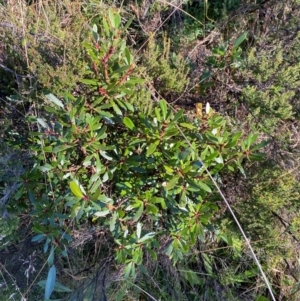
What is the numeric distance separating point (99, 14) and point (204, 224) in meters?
1.04

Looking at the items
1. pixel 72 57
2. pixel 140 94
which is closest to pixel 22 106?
pixel 72 57

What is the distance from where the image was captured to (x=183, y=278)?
1.91m

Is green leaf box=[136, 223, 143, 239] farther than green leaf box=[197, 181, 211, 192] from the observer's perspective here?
Yes

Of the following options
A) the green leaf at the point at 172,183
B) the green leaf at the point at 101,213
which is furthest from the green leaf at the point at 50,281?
the green leaf at the point at 172,183

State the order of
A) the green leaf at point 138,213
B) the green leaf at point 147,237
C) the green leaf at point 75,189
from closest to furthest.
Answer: the green leaf at point 75,189
the green leaf at point 138,213
the green leaf at point 147,237

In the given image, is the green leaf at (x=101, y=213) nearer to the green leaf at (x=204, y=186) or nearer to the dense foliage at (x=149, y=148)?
the dense foliage at (x=149, y=148)

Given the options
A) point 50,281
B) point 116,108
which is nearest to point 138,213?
point 116,108

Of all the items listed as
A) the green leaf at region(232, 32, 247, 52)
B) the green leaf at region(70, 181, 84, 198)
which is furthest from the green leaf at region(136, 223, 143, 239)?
the green leaf at region(232, 32, 247, 52)

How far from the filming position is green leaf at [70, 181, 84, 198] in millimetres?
1291

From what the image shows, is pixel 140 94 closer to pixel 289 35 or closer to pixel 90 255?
pixel 289 35

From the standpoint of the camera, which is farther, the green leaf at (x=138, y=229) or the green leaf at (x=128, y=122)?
the green leaf at (x=138, y=229)

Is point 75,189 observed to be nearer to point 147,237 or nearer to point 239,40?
point 147,237

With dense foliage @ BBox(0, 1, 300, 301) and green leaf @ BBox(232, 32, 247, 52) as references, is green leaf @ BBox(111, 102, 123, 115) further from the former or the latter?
A: green leaf @ BBox(232, 32, 247, 52)

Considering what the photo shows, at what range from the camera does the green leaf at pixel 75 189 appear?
1.29 meters
